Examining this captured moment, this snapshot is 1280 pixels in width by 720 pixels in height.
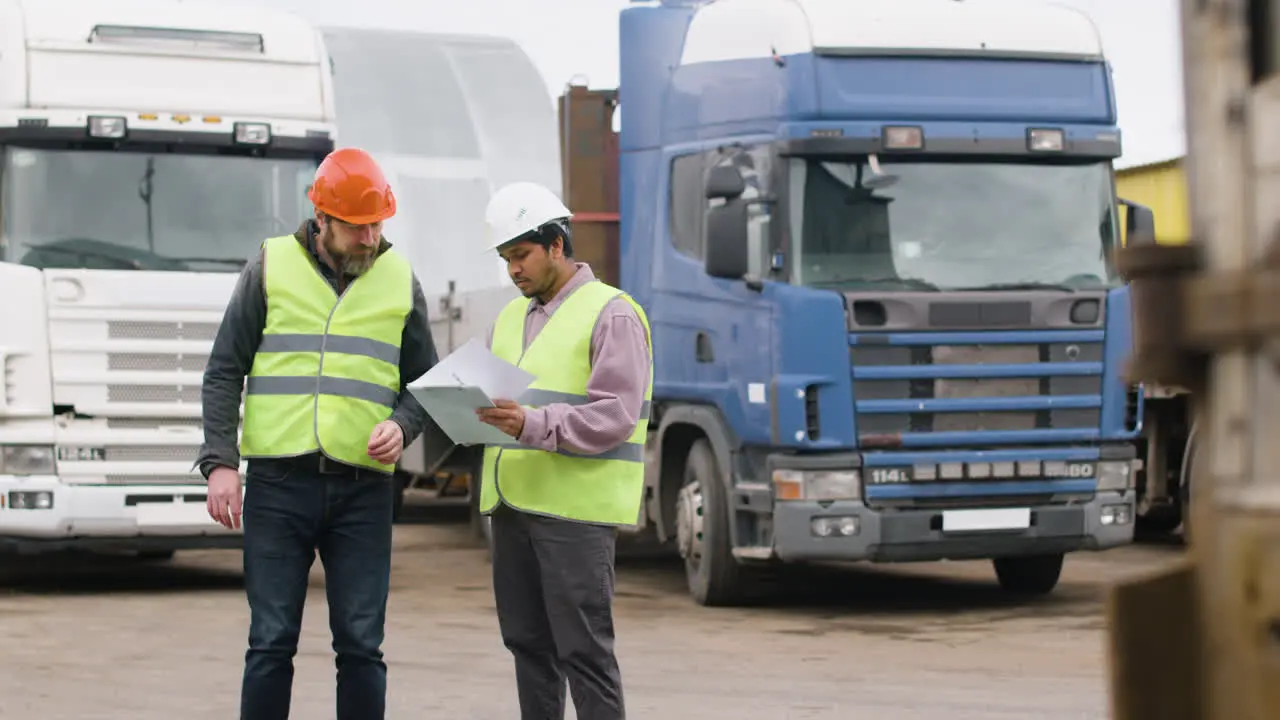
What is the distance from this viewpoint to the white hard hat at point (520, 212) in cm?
601

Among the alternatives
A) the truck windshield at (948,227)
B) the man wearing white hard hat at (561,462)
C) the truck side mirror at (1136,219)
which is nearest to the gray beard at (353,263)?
the man wearing white hard hat at (561,462)

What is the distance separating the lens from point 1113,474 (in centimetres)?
1216

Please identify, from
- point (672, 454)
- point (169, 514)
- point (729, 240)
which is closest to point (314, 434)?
point (729, 240)

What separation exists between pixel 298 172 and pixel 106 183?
1.16 m

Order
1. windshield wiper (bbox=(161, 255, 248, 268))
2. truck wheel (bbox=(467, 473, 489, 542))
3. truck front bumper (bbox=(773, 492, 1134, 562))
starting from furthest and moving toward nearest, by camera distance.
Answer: truck wheel (bbox=(467, 473, 489, 542))
windshield wiper (bbox=(161, 255, 248, 268))
truck front bumper (bbox=(773, 492, 1134, 562))

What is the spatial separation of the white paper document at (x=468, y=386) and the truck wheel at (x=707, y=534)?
638cm

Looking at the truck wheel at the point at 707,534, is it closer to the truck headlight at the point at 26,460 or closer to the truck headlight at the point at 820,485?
the truck headlight at the point at 820,485

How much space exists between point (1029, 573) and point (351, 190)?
810 centimetres

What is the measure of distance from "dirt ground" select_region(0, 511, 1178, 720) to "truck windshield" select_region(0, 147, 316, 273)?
6.68ft

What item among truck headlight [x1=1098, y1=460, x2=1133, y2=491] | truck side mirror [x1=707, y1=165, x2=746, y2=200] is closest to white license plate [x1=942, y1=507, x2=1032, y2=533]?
truck headlight [x1=1098, y1=460, x2=1133, y2=491]

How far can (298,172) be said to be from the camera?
43.5ft

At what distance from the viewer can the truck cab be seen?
1252cm

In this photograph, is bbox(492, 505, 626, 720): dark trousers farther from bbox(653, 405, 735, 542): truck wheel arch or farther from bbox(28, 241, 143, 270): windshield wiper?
bbox(28, 241, 143, 270): windshield wiper

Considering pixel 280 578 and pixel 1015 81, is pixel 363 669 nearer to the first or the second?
pixel 280 578
